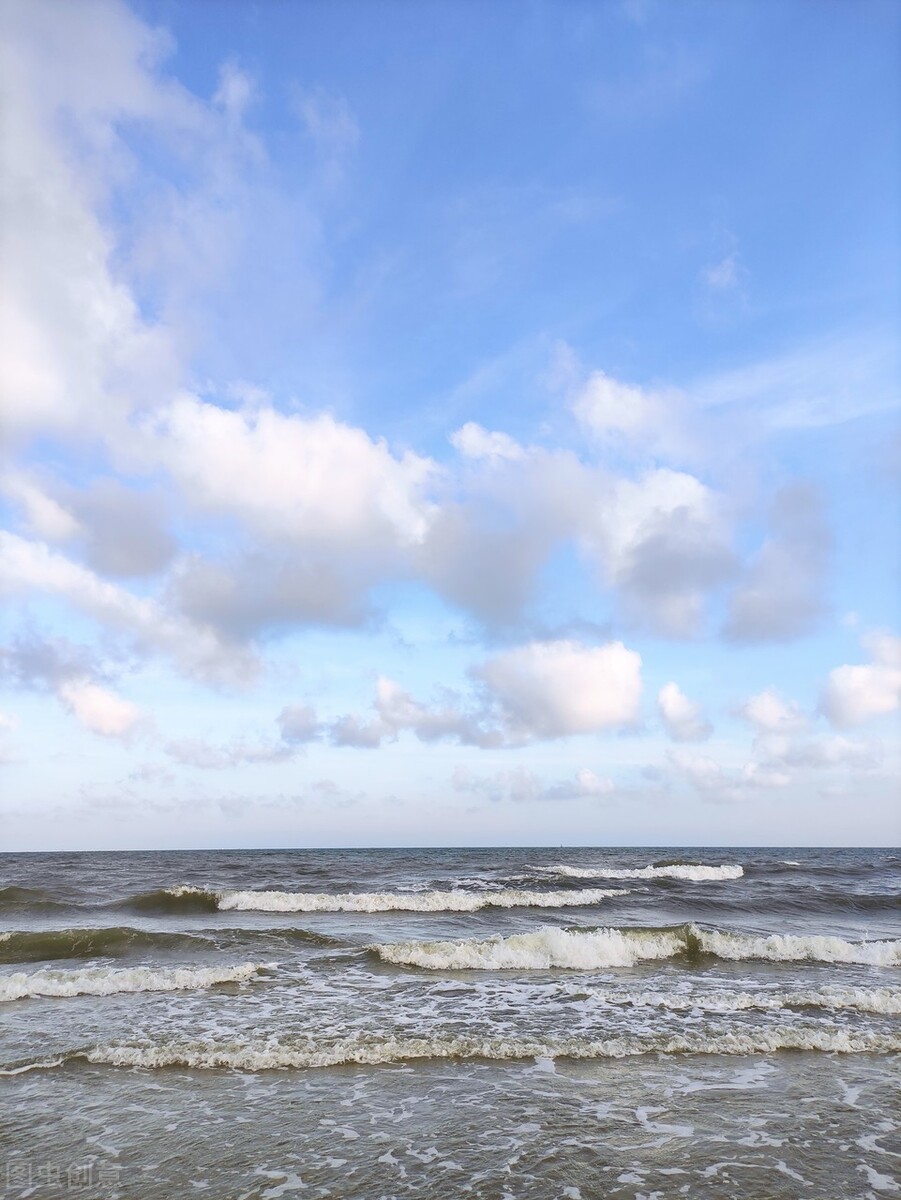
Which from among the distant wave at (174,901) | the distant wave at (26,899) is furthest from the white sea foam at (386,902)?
the distant wave at (26,899)

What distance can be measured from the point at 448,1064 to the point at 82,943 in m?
14.7

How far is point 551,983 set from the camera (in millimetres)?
16281

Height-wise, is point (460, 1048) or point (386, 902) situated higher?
point (460, 1048)

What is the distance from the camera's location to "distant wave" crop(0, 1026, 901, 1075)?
35.0ft

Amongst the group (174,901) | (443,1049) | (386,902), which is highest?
(443,1049)

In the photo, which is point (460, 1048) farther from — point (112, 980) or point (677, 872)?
point (677, 872)

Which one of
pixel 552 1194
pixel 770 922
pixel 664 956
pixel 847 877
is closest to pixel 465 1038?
pixel 552 1194

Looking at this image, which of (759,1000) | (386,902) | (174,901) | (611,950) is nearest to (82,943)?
(174,901)

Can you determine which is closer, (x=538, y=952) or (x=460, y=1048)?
(x=460, y=1048)

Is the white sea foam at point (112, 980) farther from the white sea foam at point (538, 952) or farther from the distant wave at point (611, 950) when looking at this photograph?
the distant wave at point (611, 950)

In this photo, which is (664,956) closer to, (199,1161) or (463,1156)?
(463,1156)

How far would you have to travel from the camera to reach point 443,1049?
11297mm

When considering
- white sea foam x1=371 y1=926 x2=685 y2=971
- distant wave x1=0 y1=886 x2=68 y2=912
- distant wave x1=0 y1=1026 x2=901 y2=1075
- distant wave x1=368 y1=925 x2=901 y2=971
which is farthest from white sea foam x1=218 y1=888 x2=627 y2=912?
distant wave x1=0 y1=1026 x2=901 y2=1075

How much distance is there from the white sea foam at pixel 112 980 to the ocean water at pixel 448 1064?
7 cm
